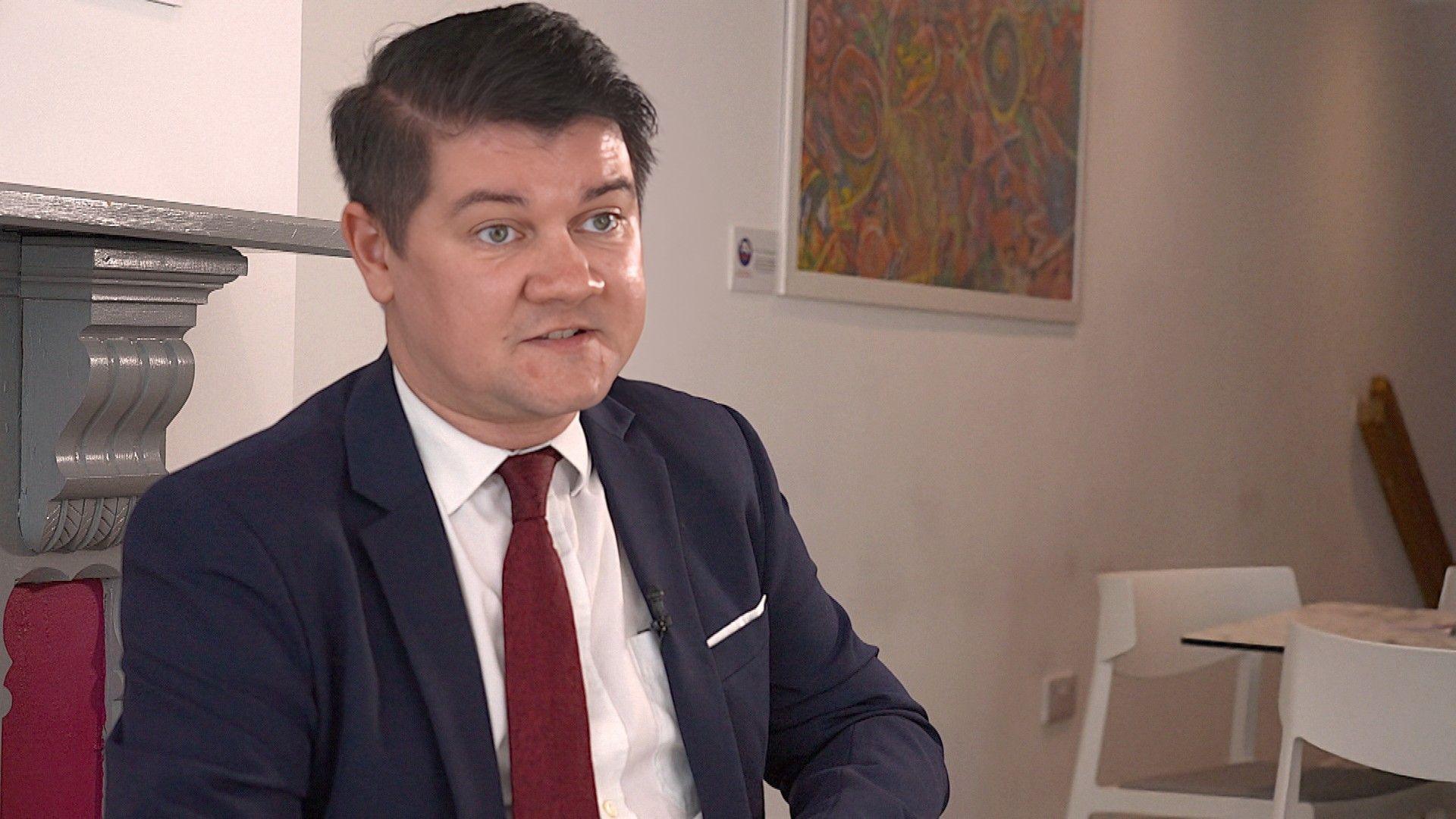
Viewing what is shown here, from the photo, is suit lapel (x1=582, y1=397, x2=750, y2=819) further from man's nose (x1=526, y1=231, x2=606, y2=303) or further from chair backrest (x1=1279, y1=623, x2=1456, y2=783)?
chair backrest (x1=1279, y1=623, x2=1456, y2=783)

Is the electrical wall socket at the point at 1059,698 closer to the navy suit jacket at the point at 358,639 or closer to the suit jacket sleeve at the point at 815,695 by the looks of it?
the suit jacket sleeve at the point at 815,695

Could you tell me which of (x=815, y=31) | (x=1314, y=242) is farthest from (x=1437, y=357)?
(x=815, y=31)

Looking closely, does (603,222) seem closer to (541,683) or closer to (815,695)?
(541,683)

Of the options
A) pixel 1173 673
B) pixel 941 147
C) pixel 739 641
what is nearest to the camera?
pixel 739 641

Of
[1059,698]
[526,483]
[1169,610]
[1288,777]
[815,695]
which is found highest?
[526,483]

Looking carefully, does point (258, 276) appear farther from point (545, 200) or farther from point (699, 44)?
point (699, 44)

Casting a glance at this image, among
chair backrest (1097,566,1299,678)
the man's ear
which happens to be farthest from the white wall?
chair backrest (1097,566,1299,678)

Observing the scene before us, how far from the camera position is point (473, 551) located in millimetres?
1353

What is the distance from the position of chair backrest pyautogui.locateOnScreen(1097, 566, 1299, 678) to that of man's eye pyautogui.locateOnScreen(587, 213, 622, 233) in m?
2.32

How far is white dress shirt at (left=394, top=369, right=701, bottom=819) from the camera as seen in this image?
1335mm

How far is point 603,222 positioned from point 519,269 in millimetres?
100

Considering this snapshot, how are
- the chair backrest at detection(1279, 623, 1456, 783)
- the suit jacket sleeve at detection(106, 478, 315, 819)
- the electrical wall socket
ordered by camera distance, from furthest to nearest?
the electrical wall socket < the chair backrest at detection(1279, 623, 1456, 783) < the suit jacket sleeve at detection(106, 478, 315, 819)

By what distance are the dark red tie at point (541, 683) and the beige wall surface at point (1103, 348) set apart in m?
1.17

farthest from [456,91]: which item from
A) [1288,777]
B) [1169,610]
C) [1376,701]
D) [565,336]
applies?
[1169,610]
